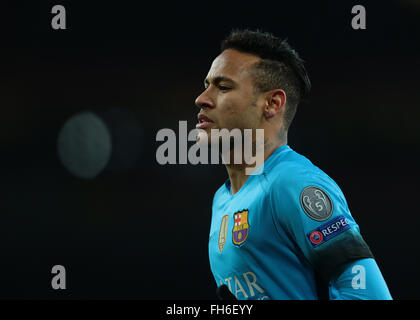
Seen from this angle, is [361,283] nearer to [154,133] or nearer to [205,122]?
[205,122]

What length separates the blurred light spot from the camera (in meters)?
5.67

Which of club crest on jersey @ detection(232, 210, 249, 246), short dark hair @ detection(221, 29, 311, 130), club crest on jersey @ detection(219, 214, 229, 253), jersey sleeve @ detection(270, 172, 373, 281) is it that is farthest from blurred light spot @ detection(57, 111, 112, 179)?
jersey sleeve @ detection(270, 172, 373, 281)

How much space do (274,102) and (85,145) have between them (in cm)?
442

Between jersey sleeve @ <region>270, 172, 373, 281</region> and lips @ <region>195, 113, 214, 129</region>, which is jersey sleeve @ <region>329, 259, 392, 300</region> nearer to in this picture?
jersey sleeve @ <region>270, 172, 373, 281</region>

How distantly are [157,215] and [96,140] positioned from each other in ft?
4.15

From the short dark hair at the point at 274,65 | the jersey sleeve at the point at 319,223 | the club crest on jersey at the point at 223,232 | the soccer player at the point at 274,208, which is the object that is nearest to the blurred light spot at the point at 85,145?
the soccer player at the point at 274,208

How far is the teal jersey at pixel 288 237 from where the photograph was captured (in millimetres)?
1559

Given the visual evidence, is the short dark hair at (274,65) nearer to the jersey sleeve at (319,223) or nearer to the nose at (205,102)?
the nose at (205,102)

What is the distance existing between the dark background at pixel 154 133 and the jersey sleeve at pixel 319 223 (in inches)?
144

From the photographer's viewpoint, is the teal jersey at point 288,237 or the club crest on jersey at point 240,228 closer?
the teal jersey at point 288,237

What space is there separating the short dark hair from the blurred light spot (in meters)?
3.78

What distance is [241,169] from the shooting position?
2127 millimetres

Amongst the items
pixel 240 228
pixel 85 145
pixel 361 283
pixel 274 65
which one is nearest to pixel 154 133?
pixel 85 145
